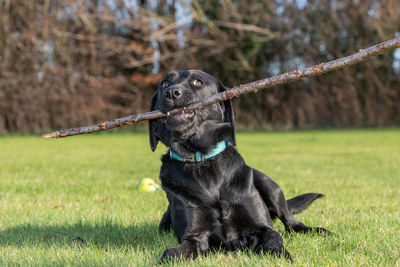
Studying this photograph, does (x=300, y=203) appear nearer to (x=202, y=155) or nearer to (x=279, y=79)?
(x=202, y=155)

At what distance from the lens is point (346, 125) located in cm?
2072

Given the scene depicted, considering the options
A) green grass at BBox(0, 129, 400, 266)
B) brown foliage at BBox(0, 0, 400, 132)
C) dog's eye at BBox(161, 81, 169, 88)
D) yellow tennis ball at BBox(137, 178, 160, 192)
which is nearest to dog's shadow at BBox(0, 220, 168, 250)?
green grass at BBox(0, 129, 400, 266)

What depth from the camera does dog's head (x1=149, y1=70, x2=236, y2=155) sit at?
313 centimetres

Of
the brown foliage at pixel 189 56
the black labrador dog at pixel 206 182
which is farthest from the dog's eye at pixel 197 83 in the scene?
the brown foliage at pixel 189 56

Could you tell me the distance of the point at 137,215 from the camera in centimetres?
414

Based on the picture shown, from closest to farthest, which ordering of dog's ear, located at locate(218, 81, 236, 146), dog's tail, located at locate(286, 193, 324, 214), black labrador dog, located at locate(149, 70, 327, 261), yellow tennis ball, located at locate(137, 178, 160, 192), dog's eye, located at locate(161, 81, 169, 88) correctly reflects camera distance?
1. black labrador dog, located at locate(149, 70, 327, 261)
2. dog's ear, located at locate(218, 81, 236, 146)
3. dog's eye, located at locate(161, 81, 169, 88)
4. dog's tail, located at locate(286, 193, 324, 214)
5. yellow tennis ball, located at locate(137, 178, 160, 192)

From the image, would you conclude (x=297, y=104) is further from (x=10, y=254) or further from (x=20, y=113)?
(x=10, y=254)

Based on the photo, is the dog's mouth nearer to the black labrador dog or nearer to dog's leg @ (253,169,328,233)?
the black labrador dog

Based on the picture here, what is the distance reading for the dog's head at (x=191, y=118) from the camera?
313 centimetres

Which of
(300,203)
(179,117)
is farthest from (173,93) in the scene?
(300,203)

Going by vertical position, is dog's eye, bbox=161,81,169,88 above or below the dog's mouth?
above

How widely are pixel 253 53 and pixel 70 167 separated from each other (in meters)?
13.5

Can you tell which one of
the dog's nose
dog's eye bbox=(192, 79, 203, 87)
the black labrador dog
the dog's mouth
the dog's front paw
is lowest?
the dog's front paw

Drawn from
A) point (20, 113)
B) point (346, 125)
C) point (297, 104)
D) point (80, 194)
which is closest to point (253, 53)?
point (297, 104)
